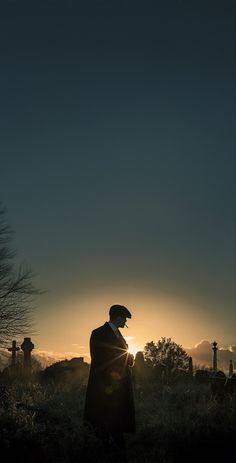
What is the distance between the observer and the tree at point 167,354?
108 ft

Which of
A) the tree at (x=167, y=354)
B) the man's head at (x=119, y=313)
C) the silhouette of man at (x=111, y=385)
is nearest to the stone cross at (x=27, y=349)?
the tree at (x=167, y=354)

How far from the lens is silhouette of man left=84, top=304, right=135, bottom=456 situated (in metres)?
8.75

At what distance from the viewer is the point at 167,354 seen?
34.6 m

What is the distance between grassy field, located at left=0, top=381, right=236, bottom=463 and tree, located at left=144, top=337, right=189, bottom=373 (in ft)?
54.8

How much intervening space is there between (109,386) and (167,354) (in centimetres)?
2632

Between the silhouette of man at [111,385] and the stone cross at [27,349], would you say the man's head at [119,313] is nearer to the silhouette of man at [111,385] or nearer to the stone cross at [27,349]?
the silhouette of man at [111,385]

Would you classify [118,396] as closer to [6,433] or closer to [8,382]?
[6,433]

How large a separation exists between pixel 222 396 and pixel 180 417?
14.7 ft

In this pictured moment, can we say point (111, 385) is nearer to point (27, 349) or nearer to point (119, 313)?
point (119, 313)

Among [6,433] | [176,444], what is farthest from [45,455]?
[176,444]

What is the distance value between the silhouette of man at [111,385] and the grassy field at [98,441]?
0.40 metres

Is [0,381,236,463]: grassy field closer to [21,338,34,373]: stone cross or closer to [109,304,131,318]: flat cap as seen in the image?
[109,304,131,318]: flat cap

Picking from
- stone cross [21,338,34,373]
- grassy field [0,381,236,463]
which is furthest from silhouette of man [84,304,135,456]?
stone cross [21,338,34,373]

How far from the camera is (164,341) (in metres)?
35.4
